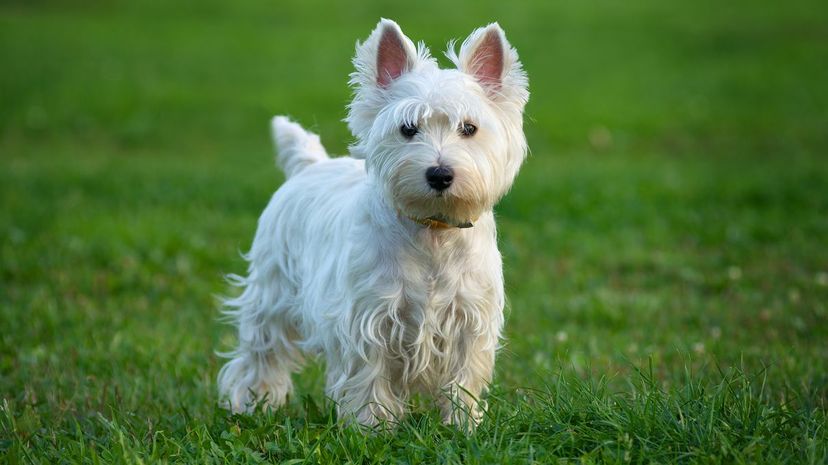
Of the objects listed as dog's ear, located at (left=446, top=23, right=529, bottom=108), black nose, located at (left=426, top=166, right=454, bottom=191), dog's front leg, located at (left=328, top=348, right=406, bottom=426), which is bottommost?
dog's front leg, located at (left=328, top=348, right=406, bottom=426)

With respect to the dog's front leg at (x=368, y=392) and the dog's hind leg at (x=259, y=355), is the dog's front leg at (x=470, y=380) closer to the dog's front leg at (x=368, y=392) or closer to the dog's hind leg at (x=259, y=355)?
the dog's front leg at (x=368, y=392)

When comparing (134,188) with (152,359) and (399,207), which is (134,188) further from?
(399,207)

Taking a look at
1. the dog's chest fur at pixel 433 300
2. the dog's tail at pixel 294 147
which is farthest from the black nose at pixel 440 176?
the dog's tail at pixel 294 147

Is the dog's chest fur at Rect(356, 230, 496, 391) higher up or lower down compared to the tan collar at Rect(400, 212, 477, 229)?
lower down

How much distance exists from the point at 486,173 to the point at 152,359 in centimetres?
281

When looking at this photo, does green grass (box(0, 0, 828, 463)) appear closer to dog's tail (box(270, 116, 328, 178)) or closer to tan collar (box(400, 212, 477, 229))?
dog's tail (box(270, 116, 328, 178))

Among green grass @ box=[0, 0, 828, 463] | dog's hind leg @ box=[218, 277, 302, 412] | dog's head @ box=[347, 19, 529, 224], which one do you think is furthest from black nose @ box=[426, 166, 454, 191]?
dog's hind leg @ box=[218, 277, 302, 412]

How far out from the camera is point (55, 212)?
10.2 meters

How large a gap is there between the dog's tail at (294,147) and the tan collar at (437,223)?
1541mm

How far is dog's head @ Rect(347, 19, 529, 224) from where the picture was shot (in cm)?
420

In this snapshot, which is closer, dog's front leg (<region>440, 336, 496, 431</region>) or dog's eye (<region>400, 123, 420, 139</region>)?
dog's eye (<region>400, 123, 420, 139</region>)

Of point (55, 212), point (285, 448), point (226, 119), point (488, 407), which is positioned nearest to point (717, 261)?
point (488, 407)

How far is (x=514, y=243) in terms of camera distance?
31.8 feet

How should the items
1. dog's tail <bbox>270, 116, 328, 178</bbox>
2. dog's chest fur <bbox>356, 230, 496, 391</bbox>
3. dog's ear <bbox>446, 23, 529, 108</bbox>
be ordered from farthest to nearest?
dog's tail <bbox>270, 116, 328, 178</bbox> → dog's ear <bbox>446, 23, 529, 108</bbox> → dog's chest fur <bbox>356, 230, 496, 391</bbox>
